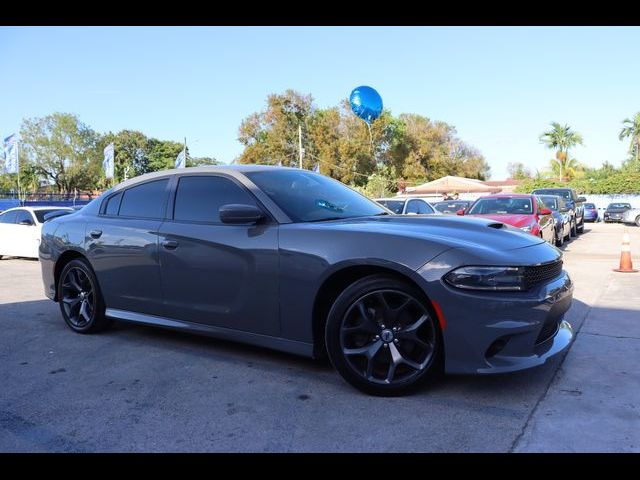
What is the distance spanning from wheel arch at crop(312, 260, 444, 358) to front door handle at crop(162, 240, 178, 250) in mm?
1370

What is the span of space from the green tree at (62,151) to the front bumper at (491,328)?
58.3 meters

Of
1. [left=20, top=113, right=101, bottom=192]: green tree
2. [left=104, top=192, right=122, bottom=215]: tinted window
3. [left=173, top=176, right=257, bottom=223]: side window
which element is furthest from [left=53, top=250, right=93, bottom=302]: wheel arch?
[left=20, top=113, right=101, bottom=192]: green tree

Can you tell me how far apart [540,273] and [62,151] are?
5888 centimetres

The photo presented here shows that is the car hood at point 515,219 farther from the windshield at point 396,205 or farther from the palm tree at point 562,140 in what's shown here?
the palm tree at point 562,140

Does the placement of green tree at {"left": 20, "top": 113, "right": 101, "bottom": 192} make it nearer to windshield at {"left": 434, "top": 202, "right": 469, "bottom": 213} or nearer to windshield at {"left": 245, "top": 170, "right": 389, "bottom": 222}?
windshield at {"left": 434, "top": 202, "right": 469, "bottom": 213}

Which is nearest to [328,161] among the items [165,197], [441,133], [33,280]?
[441,133]

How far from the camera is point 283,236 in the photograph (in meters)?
3.77

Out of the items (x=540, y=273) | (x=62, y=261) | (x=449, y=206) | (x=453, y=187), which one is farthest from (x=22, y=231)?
(x=453, y=187)

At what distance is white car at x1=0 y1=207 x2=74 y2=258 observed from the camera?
12.6 meters

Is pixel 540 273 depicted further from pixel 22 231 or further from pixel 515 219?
pixel 22 231

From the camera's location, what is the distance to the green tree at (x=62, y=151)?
53594mm

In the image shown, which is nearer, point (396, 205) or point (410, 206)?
point (410, 206)

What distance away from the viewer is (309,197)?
4.29 meters

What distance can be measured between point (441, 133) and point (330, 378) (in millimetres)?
62608
